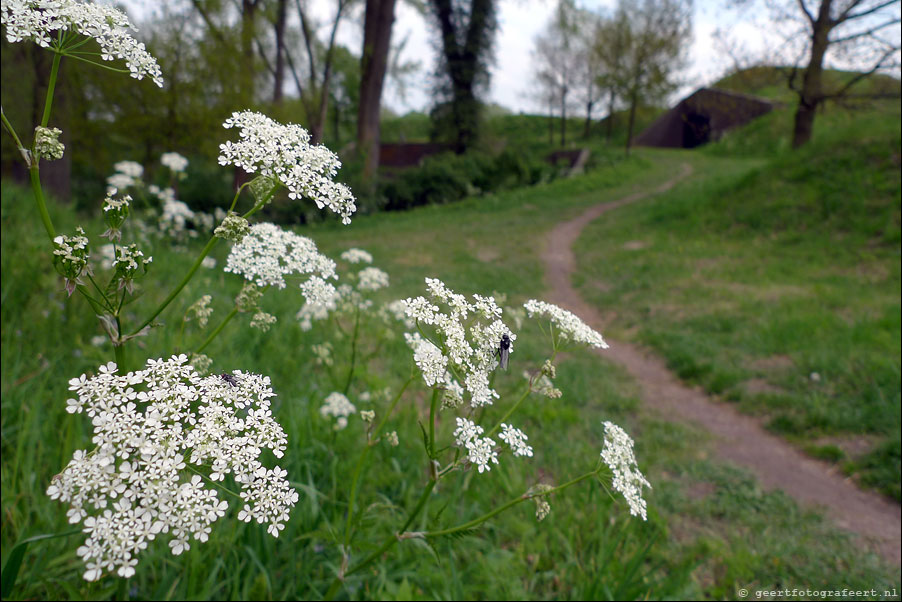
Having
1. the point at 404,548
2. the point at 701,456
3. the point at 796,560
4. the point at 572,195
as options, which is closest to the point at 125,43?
the point at 404,548

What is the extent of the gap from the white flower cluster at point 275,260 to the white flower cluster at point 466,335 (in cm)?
38

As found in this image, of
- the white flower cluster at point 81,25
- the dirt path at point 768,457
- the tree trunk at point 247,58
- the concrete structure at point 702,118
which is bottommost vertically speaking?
the dirt path at point 768,457

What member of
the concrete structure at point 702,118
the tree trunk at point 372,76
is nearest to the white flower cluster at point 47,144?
the tree trunk at point 372,76

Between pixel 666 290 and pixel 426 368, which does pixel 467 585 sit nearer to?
pixel 426 368

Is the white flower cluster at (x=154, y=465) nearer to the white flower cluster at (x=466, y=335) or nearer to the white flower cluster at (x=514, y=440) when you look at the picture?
the white flower cluster at (x=466, y=335)

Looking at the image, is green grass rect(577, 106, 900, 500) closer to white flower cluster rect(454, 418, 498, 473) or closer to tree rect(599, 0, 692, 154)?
white flower cluster rect(454, 418, 498, 473)

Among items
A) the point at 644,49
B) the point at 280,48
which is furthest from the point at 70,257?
the point at 644,49

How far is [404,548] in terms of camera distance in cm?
330

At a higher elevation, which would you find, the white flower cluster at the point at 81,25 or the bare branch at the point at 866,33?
the bare branch at the point at 866,33

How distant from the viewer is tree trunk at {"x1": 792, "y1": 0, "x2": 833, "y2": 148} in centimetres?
1603

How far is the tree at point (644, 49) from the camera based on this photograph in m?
30.8

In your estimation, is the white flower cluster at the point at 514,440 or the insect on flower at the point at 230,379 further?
the white flower cluster at the point at 514,440

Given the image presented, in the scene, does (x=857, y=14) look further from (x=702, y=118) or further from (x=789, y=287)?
(x=702, y=118)

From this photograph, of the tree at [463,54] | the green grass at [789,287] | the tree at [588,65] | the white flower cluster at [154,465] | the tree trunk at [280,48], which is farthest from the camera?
the tree at [588,65]
